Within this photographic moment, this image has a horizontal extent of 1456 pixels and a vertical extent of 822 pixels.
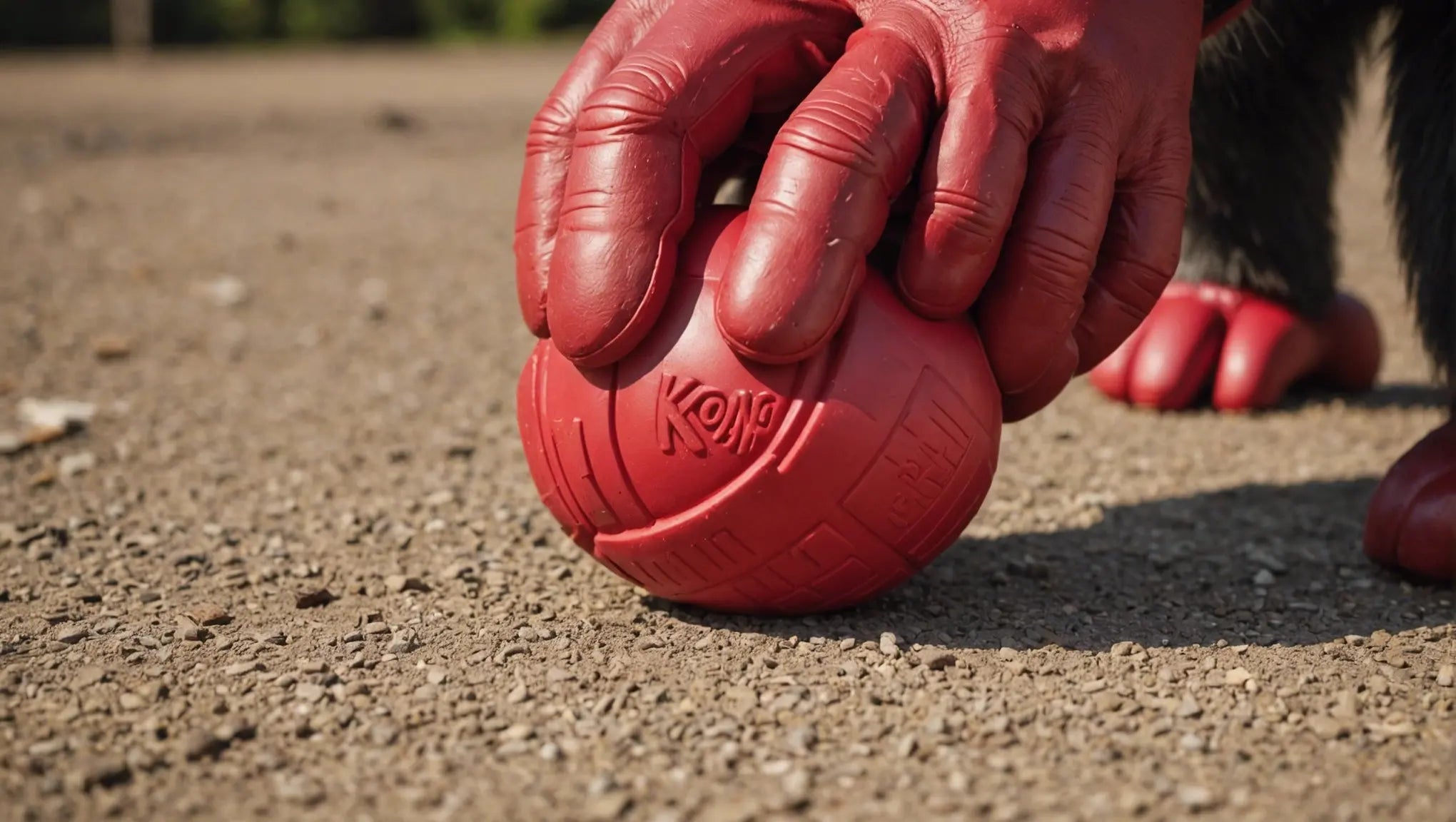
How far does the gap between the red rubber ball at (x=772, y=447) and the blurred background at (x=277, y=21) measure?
66.3 ft

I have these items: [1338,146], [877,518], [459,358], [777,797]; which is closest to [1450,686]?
[877,518]

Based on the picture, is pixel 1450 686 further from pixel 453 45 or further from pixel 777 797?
pixel 453 45

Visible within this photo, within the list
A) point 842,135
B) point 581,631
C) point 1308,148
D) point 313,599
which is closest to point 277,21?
point 1308,148

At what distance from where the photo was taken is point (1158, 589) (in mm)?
3230

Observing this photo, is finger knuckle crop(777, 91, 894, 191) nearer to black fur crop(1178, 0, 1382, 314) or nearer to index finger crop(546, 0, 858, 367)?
index finger crop(546, 0, 858, 367)

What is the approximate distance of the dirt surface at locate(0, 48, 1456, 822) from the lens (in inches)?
91.4

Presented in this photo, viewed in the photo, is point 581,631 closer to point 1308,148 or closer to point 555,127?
point 555,127

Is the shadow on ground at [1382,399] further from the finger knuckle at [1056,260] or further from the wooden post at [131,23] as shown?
the wooden post at [131,23]

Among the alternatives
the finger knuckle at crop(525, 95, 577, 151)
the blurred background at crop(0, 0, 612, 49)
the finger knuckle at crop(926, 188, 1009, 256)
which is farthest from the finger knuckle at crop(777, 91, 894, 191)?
the blurred background at crop(0, 0, 612, 49)

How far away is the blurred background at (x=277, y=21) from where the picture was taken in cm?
2106

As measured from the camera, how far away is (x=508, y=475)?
4129 mm

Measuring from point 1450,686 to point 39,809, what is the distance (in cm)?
248

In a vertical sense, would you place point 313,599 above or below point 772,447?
below

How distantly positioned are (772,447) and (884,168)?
540 mm
